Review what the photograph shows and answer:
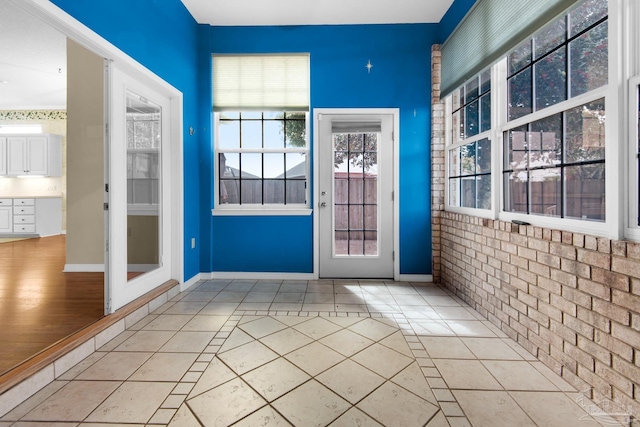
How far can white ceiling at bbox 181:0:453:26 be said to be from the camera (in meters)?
3.22

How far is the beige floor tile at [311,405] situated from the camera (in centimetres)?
138

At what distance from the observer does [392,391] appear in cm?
158

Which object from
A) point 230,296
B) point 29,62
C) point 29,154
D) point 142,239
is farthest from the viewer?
point 29,154

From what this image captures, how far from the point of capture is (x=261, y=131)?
12.5ft

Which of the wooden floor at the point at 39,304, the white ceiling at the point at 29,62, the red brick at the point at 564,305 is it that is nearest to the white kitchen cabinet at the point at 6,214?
the white ceiling at the point at 29,62

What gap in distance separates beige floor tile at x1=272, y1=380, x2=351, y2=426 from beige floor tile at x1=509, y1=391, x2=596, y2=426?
0.89m

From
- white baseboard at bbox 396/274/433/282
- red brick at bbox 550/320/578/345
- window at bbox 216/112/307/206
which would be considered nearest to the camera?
red brick at bbox 550/320/578/345

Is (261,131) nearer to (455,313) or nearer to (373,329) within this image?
(373,329)

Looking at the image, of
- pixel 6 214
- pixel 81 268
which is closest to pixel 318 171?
pixel 81 268

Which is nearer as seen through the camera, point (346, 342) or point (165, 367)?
point (165, 367)

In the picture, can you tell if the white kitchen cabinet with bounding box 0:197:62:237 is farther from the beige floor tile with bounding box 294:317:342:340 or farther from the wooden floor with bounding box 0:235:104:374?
the beige floor tile with bounding box 294:317:342:340

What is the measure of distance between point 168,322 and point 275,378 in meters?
1.24

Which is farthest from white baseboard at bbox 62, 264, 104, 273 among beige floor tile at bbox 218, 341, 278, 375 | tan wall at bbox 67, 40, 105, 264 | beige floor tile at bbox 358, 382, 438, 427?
beige floor tile at bbox 358, 382, 438, 427

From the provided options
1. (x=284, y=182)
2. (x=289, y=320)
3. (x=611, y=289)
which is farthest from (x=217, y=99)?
(x=611, y=289)
